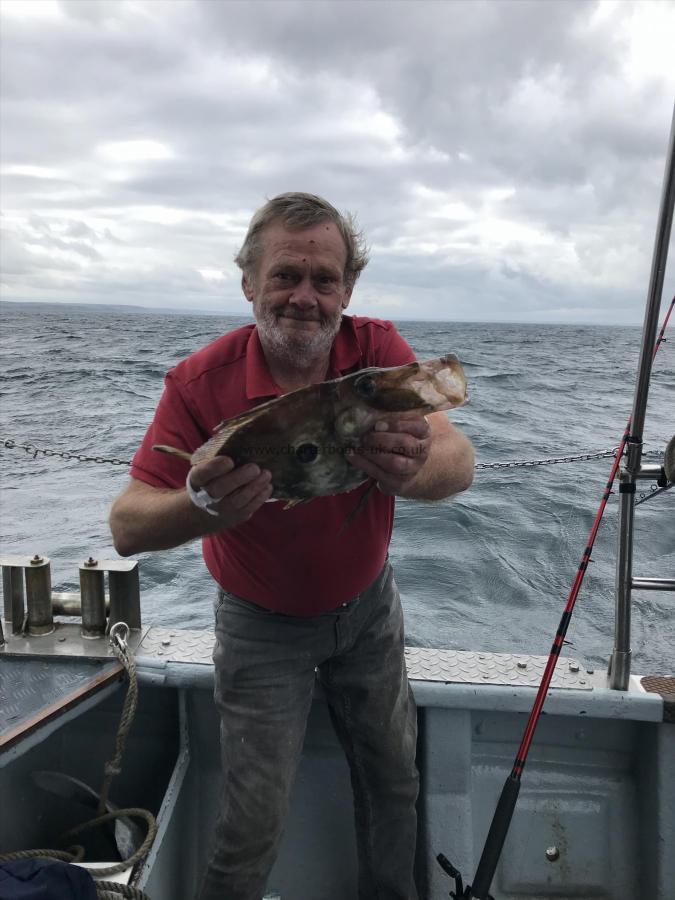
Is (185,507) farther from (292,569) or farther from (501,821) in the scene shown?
(501,821)

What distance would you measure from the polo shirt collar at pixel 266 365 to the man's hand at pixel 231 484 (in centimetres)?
66

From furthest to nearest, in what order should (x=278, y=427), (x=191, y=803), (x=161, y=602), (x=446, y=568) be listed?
(x=446, y=568)
(x=161, y=602)
(x=191, y=803)
(x=278, y=427)

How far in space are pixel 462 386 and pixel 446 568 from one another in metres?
5.45

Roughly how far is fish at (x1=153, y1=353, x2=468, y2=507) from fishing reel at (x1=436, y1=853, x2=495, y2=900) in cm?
176

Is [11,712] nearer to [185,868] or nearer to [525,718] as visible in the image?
[185,868]

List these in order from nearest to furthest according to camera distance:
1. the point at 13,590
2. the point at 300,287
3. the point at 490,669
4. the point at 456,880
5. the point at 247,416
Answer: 1. the point at 247,416
2. the point at 300,287
3. the point at 456,880
4. the point at 490,669
5. the point at 13,590

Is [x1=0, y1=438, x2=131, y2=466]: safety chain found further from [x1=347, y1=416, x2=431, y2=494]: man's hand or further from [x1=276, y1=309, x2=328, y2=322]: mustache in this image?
[x1=347, y1=416, x2=431, y2=494]: man's hand

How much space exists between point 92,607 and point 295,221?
1.99m

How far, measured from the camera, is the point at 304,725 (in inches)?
103

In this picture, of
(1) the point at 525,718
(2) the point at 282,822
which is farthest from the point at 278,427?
(1) the point at 525,718

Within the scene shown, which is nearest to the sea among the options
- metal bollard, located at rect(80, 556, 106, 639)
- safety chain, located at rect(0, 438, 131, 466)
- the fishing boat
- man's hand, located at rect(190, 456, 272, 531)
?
safety chain, located at rect(0, 438, 131, 466)

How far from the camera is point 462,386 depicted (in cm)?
172

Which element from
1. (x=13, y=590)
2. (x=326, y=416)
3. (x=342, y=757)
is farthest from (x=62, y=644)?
(x=326, y=416)

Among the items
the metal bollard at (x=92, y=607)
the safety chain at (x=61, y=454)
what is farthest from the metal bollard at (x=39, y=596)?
the safety chain at (x=61, y=454)
